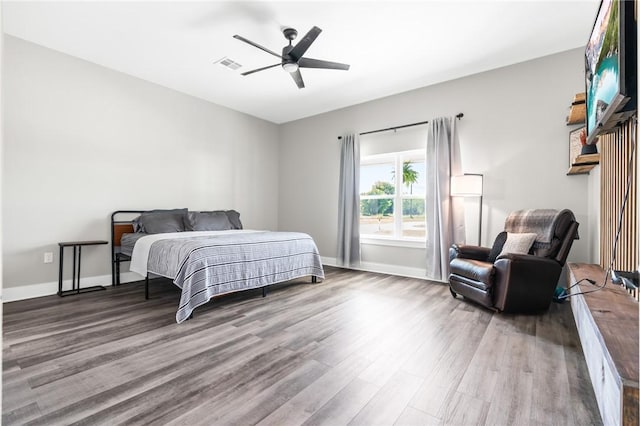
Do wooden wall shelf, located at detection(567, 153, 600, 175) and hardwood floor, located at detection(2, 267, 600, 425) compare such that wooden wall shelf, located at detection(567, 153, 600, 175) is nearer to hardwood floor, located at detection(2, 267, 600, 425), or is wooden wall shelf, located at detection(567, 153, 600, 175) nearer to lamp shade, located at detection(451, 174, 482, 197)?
lamp shade, located at detection(451, 174, 482, 197)

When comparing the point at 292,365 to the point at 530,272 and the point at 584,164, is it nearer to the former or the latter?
the point at 530,272

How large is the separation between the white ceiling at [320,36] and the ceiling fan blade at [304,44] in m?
0.29

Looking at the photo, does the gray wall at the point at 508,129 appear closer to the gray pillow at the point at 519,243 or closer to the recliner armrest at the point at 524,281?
the gray pillow at the point at 519,243

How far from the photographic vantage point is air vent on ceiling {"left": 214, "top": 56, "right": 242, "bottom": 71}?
3926 mm

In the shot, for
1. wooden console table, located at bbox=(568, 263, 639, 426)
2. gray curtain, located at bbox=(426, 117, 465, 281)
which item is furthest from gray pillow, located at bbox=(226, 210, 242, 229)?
wooden console table, located at bbox=(568, 263, 639, 426)

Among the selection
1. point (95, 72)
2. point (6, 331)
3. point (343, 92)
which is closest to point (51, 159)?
point (95, 72)

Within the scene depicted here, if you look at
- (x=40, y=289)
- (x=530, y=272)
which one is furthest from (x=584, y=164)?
(x=40, y=289)

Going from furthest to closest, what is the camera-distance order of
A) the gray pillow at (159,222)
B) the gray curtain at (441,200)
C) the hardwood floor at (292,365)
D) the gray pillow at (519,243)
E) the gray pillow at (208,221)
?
the gray pillow at (208,221) → the gray curtain at (441,200) → the gray pillow at (159,222) → the gray pillow at (519,243) → the hardwood floor at (292,365)

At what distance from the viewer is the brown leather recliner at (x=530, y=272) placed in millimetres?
2908

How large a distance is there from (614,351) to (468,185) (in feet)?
9.56

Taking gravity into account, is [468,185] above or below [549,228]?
above

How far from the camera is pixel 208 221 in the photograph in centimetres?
471

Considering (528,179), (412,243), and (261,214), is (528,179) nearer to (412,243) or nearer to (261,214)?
(412,243)

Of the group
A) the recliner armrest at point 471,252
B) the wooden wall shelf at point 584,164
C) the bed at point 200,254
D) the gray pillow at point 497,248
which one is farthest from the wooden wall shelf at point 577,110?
the bed at point 200,254
